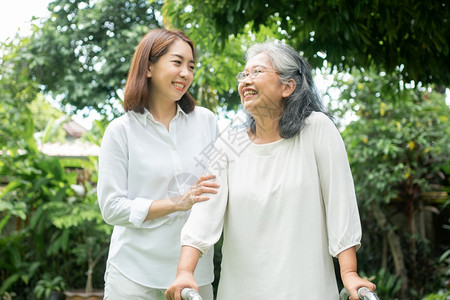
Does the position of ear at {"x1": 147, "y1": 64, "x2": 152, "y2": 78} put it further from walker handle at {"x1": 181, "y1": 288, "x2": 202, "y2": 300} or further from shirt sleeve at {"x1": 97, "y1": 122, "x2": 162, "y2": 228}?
walker handle at {"x1": 181, "y1": 288, "x2": 202, "y2": 300}

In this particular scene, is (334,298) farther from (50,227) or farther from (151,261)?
(50,227)

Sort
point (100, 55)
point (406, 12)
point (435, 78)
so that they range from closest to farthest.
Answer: point (406, 12), point (435, 78), point (100, 55)

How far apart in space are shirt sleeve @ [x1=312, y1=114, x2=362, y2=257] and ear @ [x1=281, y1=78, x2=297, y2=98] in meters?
0.18

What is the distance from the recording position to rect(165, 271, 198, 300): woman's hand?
162 cm

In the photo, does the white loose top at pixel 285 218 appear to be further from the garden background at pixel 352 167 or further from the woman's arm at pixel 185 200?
the garden background at pixel 352 167

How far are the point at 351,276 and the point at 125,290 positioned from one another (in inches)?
29.7

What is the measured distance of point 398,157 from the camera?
20.9 ft

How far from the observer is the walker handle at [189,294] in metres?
1.55

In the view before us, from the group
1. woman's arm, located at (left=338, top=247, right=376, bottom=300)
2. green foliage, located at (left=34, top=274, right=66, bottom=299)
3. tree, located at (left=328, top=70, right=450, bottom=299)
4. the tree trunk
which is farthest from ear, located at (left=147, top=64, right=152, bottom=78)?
the tree trunk

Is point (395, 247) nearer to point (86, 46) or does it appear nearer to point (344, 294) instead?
point (344, 294)

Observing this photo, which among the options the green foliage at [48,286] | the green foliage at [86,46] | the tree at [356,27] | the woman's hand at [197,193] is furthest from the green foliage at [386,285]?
the green foliage at [86,46]

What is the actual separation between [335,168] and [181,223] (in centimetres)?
61

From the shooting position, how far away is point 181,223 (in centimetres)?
197

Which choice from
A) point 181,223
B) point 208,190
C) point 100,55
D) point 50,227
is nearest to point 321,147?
point 208,190
